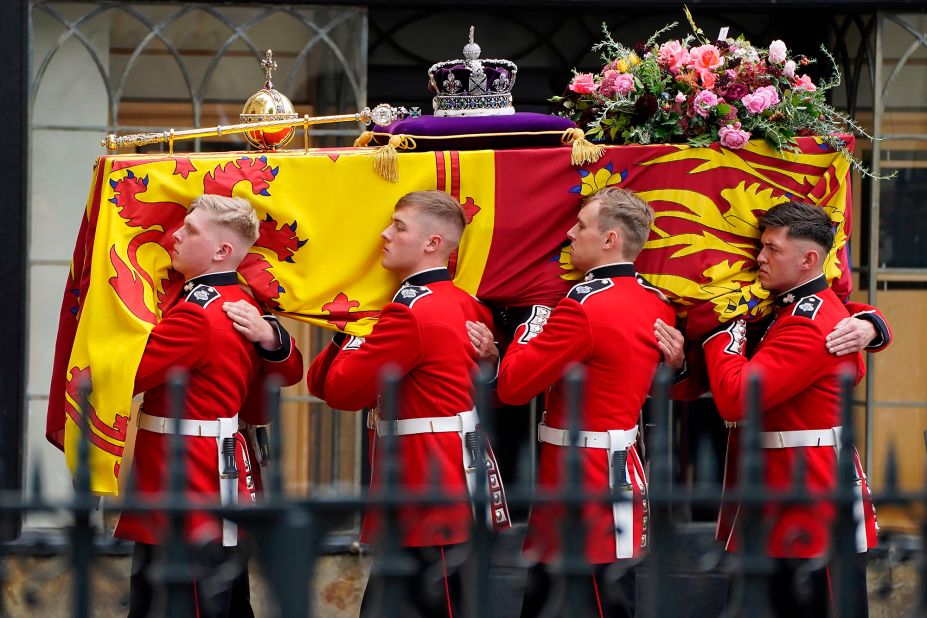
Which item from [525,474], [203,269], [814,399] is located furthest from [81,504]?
[814,399]

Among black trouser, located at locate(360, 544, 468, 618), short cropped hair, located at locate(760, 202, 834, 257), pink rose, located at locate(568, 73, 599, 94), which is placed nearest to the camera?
black trouser, located at locate(360, 544, 468, 618)

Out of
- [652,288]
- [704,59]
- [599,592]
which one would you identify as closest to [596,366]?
[652,288]

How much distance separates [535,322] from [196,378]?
3.53ft

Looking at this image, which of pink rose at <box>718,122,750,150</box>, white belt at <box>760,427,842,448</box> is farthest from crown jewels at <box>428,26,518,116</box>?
white belt at <box>760,427,842,448</box>

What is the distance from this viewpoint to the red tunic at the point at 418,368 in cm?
421

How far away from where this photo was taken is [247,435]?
4.64 metres

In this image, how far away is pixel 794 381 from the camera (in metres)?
4.22

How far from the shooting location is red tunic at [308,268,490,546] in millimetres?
4211

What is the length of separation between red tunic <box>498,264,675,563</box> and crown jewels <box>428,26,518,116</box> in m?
0.66

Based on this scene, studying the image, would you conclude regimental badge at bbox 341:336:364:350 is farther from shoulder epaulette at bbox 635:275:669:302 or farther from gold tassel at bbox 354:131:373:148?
shoulder epaulette at bbox 635:275:669:302

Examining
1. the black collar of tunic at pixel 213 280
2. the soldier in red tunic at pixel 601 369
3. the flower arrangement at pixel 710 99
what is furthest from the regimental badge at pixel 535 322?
the black collar of tunic at pixel 213 280

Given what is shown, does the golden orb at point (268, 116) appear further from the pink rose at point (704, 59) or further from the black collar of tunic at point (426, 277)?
the pink rose at point (704, 59)

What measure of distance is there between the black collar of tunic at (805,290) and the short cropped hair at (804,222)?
9 cm

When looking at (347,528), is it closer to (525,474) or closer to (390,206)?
(390,206)
